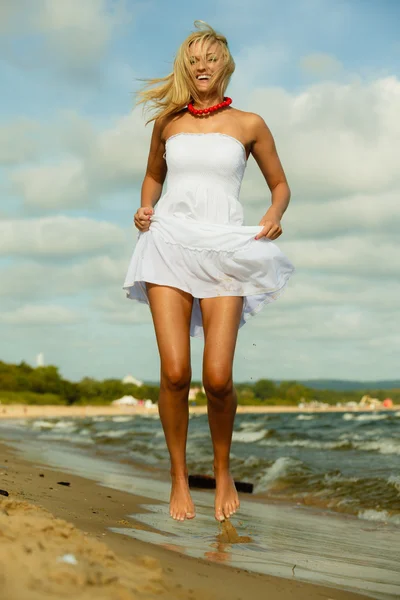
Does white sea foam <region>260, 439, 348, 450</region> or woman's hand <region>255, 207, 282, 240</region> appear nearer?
woman's hand <region>255, 207, 282, 240</region>

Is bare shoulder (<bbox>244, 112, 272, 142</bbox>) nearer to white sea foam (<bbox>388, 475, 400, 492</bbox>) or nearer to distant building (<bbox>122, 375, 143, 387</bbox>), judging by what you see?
white sea foam (<bbox>388, 475, 400, 492</bbox>)

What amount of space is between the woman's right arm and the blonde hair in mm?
164

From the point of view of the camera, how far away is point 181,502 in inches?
159

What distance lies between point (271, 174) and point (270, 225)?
1.30 feet

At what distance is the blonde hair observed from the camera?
405 centimetres

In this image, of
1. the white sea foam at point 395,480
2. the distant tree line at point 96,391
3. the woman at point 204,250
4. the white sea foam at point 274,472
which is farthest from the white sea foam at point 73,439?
the distant tree line at point 96,391

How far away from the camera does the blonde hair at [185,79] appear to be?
4055mm

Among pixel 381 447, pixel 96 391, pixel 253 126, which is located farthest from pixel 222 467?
pixel 96 391

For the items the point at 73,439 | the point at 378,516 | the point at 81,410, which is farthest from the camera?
the point at 81,410

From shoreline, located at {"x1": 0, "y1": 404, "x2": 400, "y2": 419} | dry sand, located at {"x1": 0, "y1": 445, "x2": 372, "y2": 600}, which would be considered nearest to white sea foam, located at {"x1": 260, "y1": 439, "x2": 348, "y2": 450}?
dry sand, located at {"x1": 0, "y1": 445, "x2": 372, "y2": 600}

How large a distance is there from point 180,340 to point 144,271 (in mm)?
408

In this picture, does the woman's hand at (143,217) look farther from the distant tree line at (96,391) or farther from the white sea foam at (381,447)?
the distant tree line at (96,391)

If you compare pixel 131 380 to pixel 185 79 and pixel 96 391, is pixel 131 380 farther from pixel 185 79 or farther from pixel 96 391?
pixel 185 79

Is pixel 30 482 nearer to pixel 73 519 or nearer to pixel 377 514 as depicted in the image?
pixel 73 519
